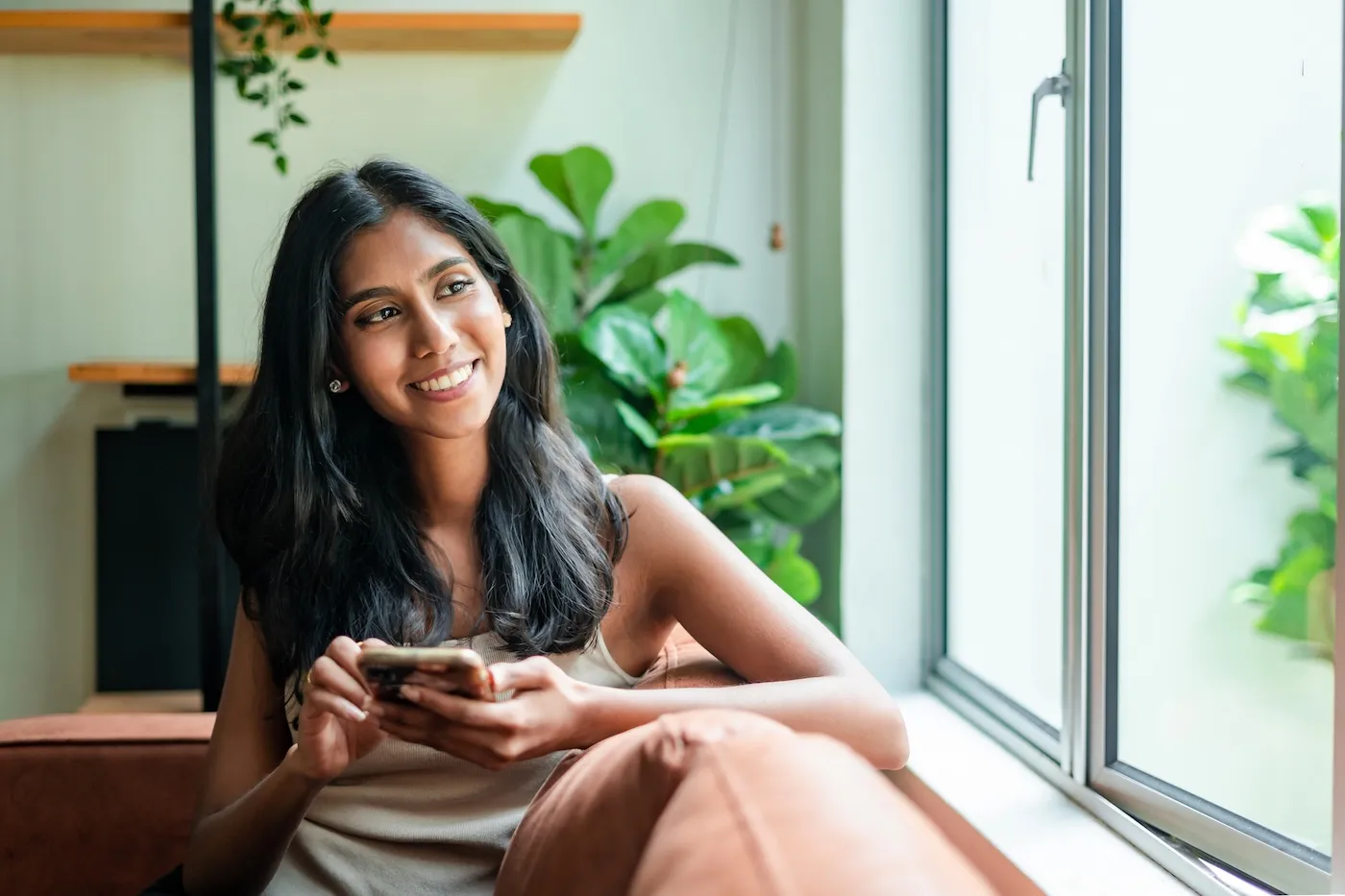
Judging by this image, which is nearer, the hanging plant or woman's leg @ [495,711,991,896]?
woman's leg @ [495,711,991,896]

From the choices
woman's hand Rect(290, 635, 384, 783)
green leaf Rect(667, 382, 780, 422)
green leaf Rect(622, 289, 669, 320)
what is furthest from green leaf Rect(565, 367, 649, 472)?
woman's hand Rect(290, 635, 384, 783)

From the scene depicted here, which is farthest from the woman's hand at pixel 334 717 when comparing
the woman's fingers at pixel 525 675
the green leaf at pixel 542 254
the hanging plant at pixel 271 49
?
the hanging plant at pixel 271 49

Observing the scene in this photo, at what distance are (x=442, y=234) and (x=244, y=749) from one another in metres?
0.59

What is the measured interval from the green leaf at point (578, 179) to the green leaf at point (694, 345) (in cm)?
29

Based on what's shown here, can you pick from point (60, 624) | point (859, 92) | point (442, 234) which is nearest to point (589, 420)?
point (859, 92)

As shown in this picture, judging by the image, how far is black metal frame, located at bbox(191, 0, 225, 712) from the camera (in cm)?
215

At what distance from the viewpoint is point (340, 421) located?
141 cm

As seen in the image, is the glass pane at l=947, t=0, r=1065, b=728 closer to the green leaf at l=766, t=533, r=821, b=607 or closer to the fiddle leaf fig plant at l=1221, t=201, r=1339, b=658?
the green leaf at l=766, t=533, r=821, b=607

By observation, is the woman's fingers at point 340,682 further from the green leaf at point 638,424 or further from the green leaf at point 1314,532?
the green leaf at point 638,424

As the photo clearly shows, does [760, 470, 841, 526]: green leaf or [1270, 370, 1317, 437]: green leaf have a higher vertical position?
[1270, 370, 1317, 437]: green leaf

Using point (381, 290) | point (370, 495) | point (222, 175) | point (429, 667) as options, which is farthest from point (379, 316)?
point (222, 175)

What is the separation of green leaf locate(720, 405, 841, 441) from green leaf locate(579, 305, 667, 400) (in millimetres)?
169

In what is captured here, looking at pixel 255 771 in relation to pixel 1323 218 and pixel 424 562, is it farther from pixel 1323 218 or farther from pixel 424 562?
pixel 1323 218

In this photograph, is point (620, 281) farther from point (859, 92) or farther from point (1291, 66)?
point (1291, 66)
